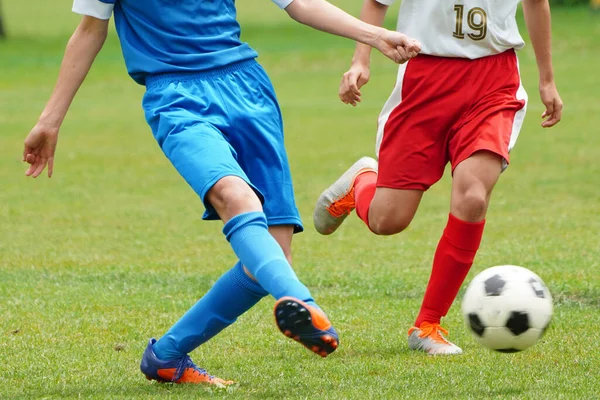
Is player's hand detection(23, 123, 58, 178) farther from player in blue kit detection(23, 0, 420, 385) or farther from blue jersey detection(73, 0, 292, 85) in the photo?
blue jersey detection(73, 0, 292, 85)

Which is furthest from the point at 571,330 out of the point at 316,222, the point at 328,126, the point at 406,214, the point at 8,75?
the point at 8,75

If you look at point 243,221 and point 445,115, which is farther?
Answer: point 445,115

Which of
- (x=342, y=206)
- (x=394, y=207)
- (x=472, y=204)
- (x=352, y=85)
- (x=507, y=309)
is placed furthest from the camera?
(x=342, y=206)

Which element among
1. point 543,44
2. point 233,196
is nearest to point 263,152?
point 233,196

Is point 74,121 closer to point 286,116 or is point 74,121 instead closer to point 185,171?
point 286,116

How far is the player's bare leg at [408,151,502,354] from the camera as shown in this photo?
5211 millimetres

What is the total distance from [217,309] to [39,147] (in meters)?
0.97

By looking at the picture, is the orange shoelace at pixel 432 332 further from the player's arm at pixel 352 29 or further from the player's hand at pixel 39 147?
the player's hand at pixel 39 147

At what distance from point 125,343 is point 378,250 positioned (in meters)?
3.48

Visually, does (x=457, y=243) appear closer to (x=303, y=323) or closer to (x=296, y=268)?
(x=303, y=323)

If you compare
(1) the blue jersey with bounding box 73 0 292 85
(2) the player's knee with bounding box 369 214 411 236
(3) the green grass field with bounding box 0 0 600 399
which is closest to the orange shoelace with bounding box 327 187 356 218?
(3) the green grass field with bounding box 0 0 600 399

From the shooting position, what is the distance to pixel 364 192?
6137 millimetres

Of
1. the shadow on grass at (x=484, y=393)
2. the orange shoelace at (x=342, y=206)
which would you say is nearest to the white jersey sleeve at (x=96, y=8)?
the shadow on grass at (x=484, y=393)

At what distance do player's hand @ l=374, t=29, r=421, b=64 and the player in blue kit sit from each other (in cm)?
1
